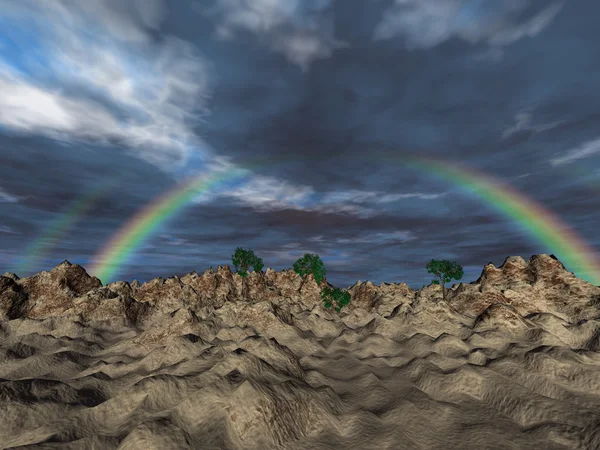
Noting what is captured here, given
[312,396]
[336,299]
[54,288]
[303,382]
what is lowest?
[312,396]

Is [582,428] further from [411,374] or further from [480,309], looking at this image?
[480,309]

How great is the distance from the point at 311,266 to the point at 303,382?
96671 millimetres

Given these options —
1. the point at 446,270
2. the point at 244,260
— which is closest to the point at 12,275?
the point at 244,260

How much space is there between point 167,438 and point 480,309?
52.0m

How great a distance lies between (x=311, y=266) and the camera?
390 ft

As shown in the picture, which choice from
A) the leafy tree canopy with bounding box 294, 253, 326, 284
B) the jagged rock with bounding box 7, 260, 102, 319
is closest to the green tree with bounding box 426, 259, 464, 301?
the leafy tree canopy with bounding box 294, 253, 326, 284

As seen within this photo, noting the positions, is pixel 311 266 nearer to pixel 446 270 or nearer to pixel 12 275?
pixel 446 270

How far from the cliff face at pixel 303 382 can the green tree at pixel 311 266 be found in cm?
6380

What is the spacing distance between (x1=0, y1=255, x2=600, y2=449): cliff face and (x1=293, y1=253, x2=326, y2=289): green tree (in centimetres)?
6380

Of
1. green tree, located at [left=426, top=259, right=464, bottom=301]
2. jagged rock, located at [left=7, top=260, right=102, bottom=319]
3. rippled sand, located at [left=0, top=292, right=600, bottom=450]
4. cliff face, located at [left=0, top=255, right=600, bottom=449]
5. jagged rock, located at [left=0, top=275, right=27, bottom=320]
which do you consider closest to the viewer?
rippled sand, located at [left=0, top=292, right=600, bottom=450]

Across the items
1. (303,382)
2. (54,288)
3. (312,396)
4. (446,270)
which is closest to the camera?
(312,396)

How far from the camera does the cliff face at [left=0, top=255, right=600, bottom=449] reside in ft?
56.1

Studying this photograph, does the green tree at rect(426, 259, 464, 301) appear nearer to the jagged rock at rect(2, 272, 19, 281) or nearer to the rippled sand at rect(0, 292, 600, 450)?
the rippled sand at rect(0, 292, 600, 450)

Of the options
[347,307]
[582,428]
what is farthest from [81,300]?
[347,307]
